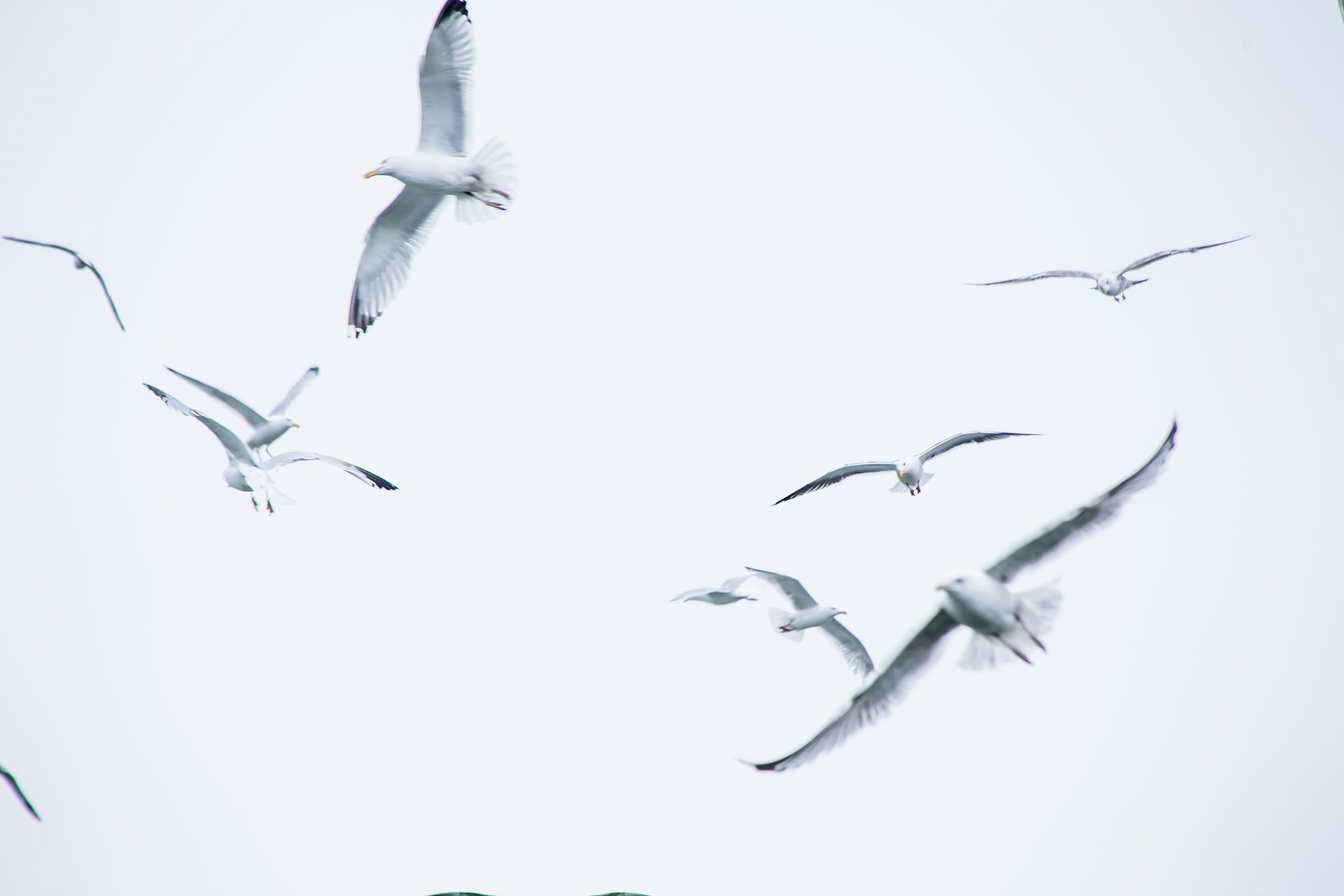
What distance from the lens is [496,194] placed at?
6207 mm

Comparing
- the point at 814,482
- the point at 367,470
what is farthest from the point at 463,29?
the point at 814,482

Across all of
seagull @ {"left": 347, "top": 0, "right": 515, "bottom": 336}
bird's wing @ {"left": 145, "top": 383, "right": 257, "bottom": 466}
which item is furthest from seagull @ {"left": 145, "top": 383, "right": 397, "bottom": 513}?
seagull @ {"left": 347, "top": 0, "right": 515, "bottom": 336}

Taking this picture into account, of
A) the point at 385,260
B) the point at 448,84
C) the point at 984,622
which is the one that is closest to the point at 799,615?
the point at 984,622

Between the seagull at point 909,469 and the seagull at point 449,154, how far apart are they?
112 inches

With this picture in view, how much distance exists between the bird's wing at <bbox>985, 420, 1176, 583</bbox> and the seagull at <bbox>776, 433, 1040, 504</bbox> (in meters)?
2.36

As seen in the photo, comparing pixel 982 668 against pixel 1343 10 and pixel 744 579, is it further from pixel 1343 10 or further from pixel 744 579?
pixel 1343 10

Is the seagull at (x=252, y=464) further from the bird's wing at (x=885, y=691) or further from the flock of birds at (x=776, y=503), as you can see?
the bird's wing at (x=885, y=691)

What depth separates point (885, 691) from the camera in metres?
5.16

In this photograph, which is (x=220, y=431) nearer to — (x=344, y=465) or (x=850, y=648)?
(x=344, y=465)

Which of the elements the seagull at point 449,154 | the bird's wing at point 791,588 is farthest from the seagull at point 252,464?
the bird's wing at point 791,588

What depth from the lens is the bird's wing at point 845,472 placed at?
7.89 meters

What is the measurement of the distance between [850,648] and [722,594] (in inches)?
53.5

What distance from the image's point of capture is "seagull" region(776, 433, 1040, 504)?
7.80 meters

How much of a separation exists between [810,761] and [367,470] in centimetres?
346
